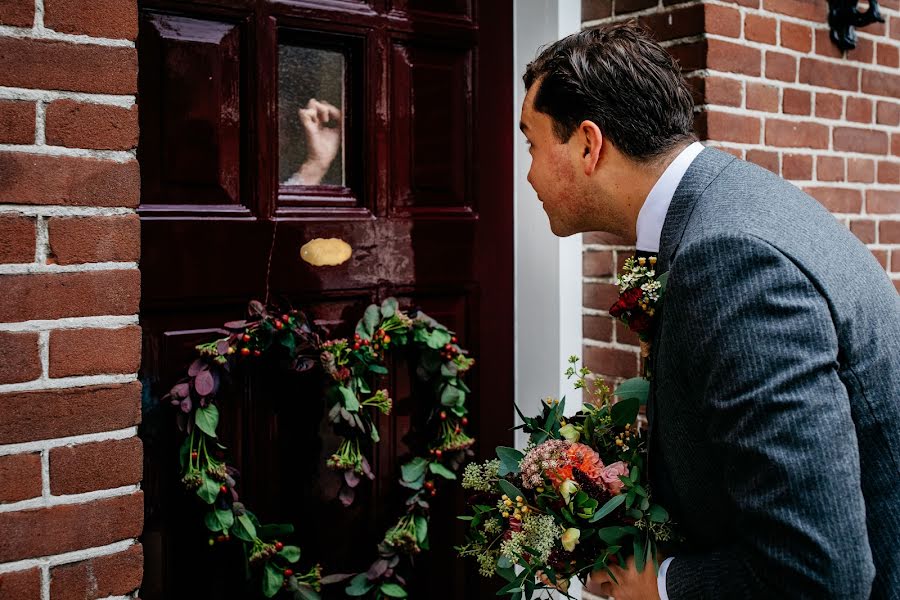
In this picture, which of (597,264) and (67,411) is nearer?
(67,411)

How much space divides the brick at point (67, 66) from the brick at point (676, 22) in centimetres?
145

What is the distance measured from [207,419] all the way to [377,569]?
642 mm

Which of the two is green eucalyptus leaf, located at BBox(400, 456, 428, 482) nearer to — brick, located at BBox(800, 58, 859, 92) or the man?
the man

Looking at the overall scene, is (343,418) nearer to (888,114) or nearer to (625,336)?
(625,336)

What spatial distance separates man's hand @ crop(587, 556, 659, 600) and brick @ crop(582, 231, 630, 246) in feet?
3.94

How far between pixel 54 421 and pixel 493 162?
1.47 m

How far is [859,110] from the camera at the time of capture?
2926mm

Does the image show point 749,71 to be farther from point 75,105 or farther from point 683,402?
point 75,105

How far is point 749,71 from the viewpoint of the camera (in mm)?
2555

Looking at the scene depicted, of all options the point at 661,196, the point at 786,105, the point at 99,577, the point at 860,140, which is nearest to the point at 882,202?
the point at 860,140

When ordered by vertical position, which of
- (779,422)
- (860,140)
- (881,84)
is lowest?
(779,422)

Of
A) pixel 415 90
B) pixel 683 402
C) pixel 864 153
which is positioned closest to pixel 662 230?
pixel 683 402

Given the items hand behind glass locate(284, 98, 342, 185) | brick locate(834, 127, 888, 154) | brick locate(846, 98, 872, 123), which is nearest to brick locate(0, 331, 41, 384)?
hand behind glass locate(284, 98, 342, 185)

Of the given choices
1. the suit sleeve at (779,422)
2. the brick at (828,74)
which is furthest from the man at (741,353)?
the brick at (828,74)
